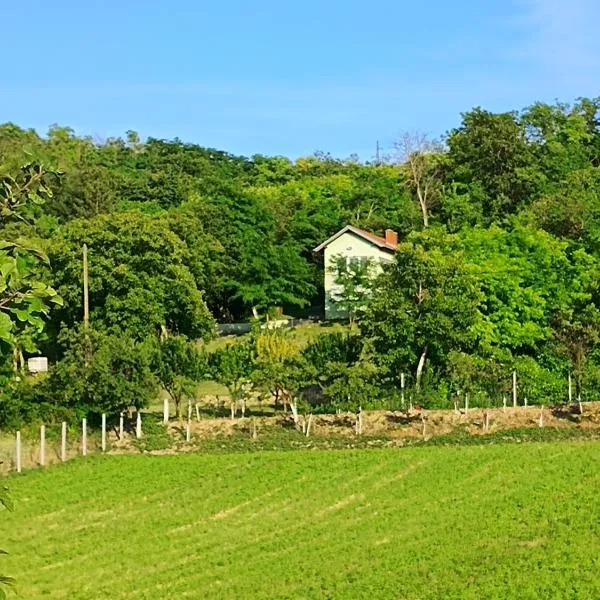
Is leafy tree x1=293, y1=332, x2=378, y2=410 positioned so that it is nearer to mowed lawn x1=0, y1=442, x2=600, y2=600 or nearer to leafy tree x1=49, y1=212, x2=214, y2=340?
mowed lawn x1=0, y1=442, x2=600, y2=600

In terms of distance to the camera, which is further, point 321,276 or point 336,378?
point 321,276

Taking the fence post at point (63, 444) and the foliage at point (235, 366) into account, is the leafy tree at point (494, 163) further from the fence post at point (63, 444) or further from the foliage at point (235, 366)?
the fence post at point (63, 444)

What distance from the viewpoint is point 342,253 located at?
45812 millimetres

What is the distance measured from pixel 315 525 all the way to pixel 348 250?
96.9ft

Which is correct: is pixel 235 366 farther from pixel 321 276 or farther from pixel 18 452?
pixel 321 276

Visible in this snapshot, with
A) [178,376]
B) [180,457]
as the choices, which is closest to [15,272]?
[180,457]

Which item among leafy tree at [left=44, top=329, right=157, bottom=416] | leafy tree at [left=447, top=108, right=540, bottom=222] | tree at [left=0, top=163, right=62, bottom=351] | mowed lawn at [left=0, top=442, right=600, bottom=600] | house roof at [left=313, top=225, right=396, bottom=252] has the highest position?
leafy tree at [left=447, top=108, right=540, bottom=222]

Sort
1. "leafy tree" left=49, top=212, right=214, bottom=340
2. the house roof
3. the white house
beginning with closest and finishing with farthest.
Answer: "leafy tree" left=49, top=212, right=214, bottom=340
the house roof
the white house

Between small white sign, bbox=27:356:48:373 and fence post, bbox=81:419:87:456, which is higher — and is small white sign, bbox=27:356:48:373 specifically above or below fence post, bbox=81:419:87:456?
above

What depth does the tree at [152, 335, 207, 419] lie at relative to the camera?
2895 centimetres

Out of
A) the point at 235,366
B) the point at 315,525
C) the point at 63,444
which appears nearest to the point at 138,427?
the point at 63,444

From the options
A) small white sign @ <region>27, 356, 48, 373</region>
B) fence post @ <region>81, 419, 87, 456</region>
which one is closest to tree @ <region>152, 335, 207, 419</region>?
fence post @ <region>81, 419, 87, 456</region>

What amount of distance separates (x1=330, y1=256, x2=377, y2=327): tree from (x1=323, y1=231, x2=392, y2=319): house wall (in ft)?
2.84

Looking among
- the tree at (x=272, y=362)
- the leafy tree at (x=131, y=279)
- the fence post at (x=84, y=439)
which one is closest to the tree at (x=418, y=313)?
the tree at (x=272, y=362)
